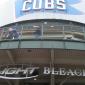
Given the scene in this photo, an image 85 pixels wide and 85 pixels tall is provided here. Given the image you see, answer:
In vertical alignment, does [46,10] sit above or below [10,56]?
above

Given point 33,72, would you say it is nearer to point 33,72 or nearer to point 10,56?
point 33,72

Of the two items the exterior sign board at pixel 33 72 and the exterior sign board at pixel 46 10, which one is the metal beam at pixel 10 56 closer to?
the exterior sign board at pixel 33 72

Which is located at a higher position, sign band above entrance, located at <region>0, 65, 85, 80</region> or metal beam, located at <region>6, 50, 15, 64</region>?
metal beam, located at <region>6, 50, 15, 64</region>

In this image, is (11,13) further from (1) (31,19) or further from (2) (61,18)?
(2) (61,18)

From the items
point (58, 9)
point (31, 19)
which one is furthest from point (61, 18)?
point (31, 19)

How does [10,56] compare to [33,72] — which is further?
[33,72]

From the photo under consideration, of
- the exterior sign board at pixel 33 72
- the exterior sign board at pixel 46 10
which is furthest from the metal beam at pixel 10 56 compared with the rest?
the exterior sign board at pixel 46 10

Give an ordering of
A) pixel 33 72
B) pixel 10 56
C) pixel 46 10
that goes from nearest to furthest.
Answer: pixel 10 56 → pixel 33 72 → pixel 46 10

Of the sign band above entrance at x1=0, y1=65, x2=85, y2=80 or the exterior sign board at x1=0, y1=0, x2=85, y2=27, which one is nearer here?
the sign band above entrance at x1=0, y1=65, x2=85, y2=80

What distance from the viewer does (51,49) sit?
21016mm

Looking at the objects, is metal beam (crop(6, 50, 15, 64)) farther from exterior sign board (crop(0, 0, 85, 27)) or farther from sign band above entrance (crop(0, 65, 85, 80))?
exterior sign board (crop(0, 0, 85, 27))

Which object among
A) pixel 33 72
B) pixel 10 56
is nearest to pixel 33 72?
pixel 33 72

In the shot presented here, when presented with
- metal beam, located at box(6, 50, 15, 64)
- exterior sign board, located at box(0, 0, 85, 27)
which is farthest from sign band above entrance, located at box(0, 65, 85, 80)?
exterior sign board, located at box(0, 0, 85, 27)

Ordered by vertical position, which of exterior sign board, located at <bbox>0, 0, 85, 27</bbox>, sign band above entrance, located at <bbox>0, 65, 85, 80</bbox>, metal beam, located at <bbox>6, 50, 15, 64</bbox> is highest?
exterior sign board, located at <bbox>0, 0, 85, 27</bbox>
